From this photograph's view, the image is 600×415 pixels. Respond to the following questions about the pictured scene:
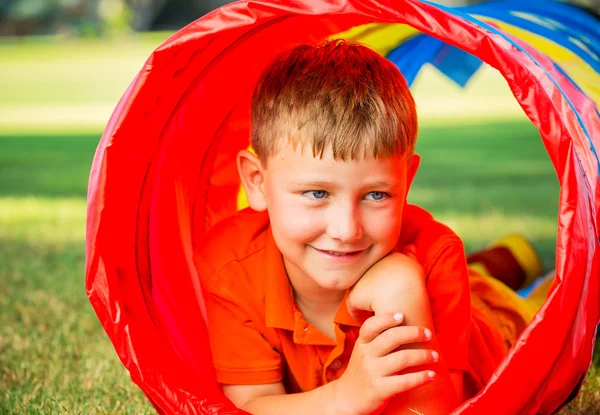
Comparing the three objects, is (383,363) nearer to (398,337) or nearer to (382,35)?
(398,337)

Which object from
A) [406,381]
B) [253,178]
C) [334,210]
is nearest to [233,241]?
[253,178]

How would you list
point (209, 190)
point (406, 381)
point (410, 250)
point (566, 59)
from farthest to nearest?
1. point (209, 190)
2. point (566, 59)
3. point (410, 250)
4. point (406, 381)

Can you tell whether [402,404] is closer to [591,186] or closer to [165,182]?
[591,186]

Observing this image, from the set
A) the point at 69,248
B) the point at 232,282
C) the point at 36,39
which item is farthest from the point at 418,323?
the point at 36,39

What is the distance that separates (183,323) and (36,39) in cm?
2914

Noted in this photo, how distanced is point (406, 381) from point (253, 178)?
27.0 inches

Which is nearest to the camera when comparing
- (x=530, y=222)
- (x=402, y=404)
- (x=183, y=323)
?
(x=402, y=404)

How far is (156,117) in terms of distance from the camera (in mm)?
2244

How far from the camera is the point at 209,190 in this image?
2.78m

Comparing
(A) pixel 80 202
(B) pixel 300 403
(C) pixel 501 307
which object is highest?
(B) pixel 300 403

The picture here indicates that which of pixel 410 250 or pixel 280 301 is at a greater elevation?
pixel 410 250

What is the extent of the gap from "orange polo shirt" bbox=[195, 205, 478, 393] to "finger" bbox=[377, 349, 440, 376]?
24 centimetres

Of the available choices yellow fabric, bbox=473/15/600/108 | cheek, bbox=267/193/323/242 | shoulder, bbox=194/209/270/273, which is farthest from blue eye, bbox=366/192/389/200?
yellow fabric, bbox=473/15/600/108

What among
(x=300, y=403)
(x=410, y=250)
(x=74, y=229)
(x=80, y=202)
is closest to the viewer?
(x=300, y=403)
